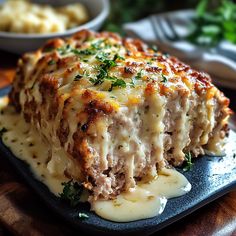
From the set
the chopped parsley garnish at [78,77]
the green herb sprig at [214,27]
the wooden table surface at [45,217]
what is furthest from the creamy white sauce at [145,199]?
the green herb sprig at [214,27]

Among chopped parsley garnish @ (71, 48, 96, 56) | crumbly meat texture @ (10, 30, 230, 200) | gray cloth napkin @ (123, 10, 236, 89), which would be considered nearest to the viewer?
crumbly meat texture @ (10, 30, 230, 200)

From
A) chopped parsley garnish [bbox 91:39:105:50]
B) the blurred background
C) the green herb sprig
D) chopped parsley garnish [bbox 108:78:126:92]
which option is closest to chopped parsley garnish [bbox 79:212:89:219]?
chopped parsley garnish [bbox 108:78:126:92]

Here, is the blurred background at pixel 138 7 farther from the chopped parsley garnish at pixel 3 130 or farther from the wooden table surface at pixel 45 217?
the wooden table surface at pixel 45 217

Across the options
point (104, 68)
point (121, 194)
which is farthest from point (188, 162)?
point (104, 68)

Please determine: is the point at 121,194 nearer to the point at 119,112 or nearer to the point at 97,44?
the point at 119,112

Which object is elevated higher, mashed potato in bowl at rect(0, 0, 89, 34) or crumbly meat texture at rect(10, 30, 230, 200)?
crumbly meat texture at rect(10, 30, 230, 200)

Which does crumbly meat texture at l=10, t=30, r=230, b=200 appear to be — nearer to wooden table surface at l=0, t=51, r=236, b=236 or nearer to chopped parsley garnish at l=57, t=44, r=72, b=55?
chopped parsley garnish at l=57, t=44, r=72, b=55
